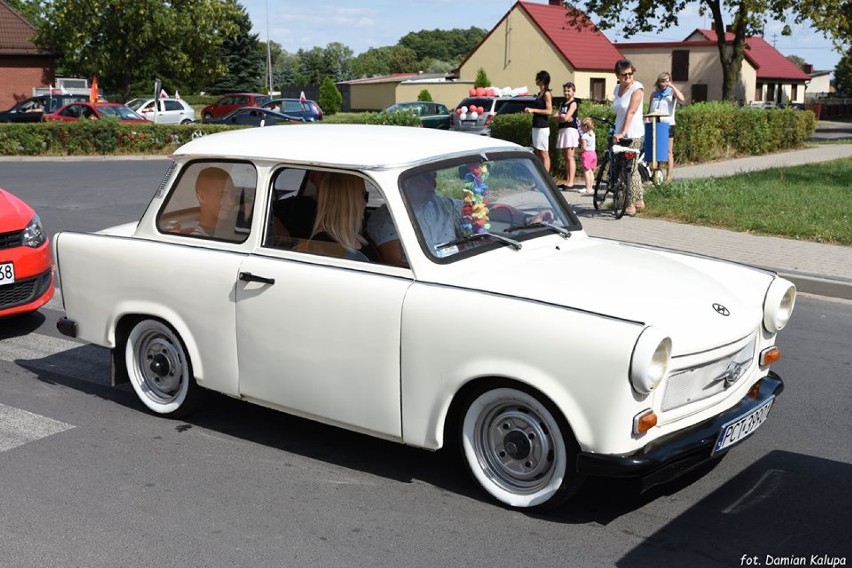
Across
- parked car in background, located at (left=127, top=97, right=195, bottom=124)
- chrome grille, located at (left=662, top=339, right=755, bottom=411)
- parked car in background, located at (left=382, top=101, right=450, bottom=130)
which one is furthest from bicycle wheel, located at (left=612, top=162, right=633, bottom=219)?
parked car in background, located at (left=127, top=97, right=195, bottom=124)

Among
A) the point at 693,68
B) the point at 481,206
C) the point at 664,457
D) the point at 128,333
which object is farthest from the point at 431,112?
the point at 693,68

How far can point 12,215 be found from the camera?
8.01 meters

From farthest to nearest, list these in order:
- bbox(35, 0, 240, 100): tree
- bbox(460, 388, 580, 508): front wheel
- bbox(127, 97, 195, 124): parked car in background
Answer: bbox(35, 0, 240, 100): tree → bbox(127, 97, 195, 124): parked car in background → bbox(460, 388, 580, 508): front wheel

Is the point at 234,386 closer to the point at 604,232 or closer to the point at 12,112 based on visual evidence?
the point at 604,232

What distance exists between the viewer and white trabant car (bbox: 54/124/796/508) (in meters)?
4.32

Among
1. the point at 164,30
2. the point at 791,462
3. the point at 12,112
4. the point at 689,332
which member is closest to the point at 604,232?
the point at 791,462

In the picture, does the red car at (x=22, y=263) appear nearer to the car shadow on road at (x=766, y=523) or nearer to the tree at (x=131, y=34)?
the car shadow on road at (x=766, y=523)

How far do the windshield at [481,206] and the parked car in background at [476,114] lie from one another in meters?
18.9

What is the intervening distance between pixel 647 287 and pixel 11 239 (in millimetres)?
5397

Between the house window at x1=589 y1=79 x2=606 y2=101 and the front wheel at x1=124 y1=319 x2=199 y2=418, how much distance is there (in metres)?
54.9

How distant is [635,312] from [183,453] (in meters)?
2.68

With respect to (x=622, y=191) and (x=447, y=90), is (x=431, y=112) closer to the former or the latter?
(x=622, y=191)

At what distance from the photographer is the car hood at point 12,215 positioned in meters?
7.86

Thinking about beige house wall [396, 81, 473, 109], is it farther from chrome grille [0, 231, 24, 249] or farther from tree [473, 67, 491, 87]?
chrome grille [0, 231, 24, 249]
